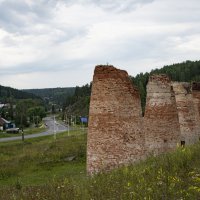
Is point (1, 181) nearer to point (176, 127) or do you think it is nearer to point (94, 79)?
point (176, 127)

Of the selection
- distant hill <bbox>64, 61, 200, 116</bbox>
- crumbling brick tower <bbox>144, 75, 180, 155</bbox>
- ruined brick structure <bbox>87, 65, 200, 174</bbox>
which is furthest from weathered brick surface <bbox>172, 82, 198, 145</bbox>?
distant hill <bbox>64, 61, 200, 116</bbox>

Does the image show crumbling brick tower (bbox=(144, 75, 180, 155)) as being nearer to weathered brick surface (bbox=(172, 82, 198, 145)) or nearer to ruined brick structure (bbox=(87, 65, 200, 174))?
ruined brick structure (bbox=(87, 65, 200, 174))

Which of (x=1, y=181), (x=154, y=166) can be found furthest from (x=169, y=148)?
(x=1, y=181)

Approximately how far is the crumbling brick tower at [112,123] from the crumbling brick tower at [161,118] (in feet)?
13.5

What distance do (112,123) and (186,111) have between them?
11.3 metres

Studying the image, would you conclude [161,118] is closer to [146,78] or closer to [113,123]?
[113,123]

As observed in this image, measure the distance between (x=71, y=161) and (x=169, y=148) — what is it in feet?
43.3

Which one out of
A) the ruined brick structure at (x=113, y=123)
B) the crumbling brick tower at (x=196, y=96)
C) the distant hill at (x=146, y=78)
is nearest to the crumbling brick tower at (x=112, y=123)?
the ruined brick structure at (x=113, y=123)

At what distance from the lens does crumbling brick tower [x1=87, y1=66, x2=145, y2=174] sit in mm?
11281

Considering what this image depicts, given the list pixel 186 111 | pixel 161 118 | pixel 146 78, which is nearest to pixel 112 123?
pixel 161 118

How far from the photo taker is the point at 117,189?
6.90m

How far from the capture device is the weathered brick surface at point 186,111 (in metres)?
21.6

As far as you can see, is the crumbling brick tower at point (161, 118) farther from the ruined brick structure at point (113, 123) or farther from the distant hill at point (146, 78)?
the distant hill at point (146, 78)

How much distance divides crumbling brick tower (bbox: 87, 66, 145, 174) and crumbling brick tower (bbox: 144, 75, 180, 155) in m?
4.10
